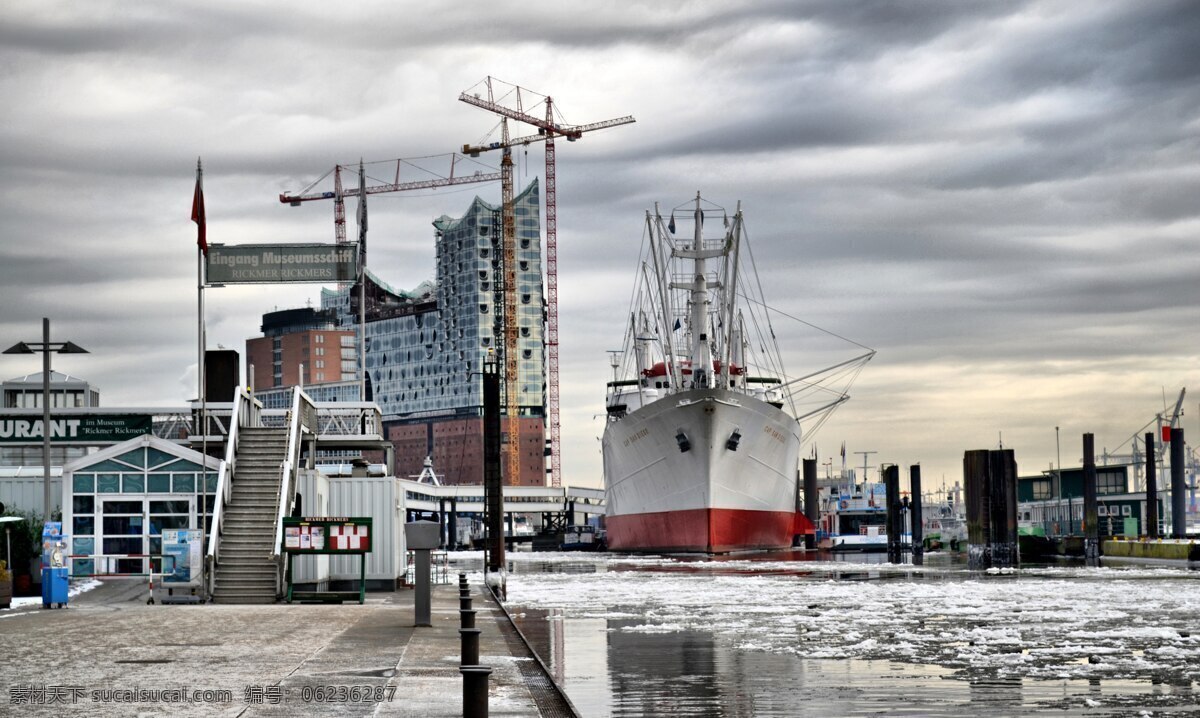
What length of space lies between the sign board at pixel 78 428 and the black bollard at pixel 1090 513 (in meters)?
44.5

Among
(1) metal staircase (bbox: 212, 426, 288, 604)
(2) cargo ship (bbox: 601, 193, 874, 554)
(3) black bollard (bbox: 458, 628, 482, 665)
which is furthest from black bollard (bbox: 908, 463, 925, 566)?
(3) black bollard (bbox: 458, 628, 482, 665)

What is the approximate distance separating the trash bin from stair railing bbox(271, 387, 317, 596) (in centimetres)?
481

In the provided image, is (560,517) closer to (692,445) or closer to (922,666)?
(692,445)

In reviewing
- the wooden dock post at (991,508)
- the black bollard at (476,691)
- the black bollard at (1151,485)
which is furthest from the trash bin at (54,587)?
the black bollard at (1151,485)

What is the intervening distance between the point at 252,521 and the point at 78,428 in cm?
2501

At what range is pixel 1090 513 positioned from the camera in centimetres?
9381

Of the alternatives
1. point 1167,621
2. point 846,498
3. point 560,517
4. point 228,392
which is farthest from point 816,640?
point 846,498

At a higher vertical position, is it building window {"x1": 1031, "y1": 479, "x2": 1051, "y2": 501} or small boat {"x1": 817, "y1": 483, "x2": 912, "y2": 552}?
building window {"x1": 1031, "y1": 479, "x2": 1051, "y2": 501}

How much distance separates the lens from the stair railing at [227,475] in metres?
34.9

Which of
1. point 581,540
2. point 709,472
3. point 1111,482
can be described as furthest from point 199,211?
point 1111,482

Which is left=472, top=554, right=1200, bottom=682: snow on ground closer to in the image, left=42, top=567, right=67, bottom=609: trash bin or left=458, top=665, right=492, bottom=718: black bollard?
left=458, top=665, right=492, bottom=718: black bollard

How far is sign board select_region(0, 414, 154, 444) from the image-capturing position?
5778 centimetres

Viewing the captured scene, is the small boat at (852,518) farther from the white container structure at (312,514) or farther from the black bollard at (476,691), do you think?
the black bollard at (476,691)

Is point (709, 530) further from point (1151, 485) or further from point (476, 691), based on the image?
point (476, 691)
